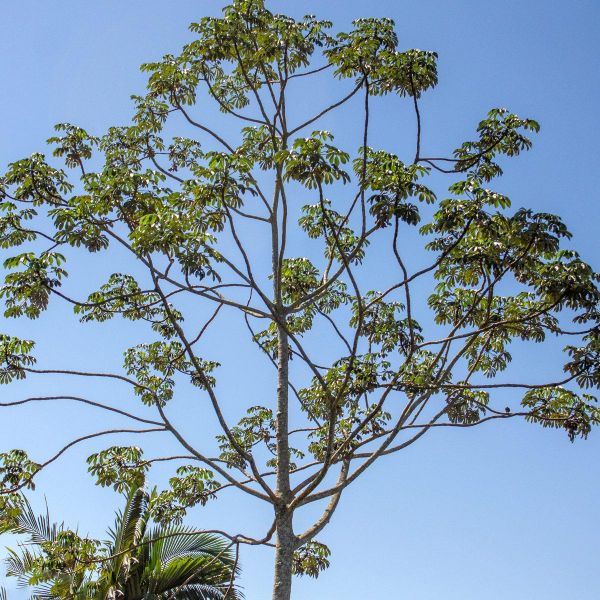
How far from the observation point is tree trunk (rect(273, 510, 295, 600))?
10.3 metres

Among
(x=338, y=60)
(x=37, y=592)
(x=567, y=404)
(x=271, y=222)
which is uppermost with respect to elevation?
(x=338, y=60)

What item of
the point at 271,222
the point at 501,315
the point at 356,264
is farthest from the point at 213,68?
the point at 501,315

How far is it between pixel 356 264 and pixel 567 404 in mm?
3598

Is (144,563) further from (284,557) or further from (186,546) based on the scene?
(284,557)

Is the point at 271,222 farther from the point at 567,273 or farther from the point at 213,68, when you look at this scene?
the point at 567,273

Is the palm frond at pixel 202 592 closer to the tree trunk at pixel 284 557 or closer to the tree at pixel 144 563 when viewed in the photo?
the tree at pixel 144 563

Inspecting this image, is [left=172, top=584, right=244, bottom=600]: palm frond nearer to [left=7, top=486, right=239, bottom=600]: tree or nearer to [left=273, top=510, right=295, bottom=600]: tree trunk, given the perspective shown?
[left=7, top=486, right=239, bottom=600]: tree

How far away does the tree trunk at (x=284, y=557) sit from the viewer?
10.3 meters

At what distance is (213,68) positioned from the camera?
13227 millimetres

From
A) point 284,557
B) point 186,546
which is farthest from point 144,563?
→ point 284,557

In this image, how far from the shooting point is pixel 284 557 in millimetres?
10484

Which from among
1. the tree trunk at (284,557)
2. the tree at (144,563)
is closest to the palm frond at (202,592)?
the tree at (144,563)

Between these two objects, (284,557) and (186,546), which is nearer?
(284,557)

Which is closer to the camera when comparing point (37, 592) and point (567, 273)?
point (567, 273)
